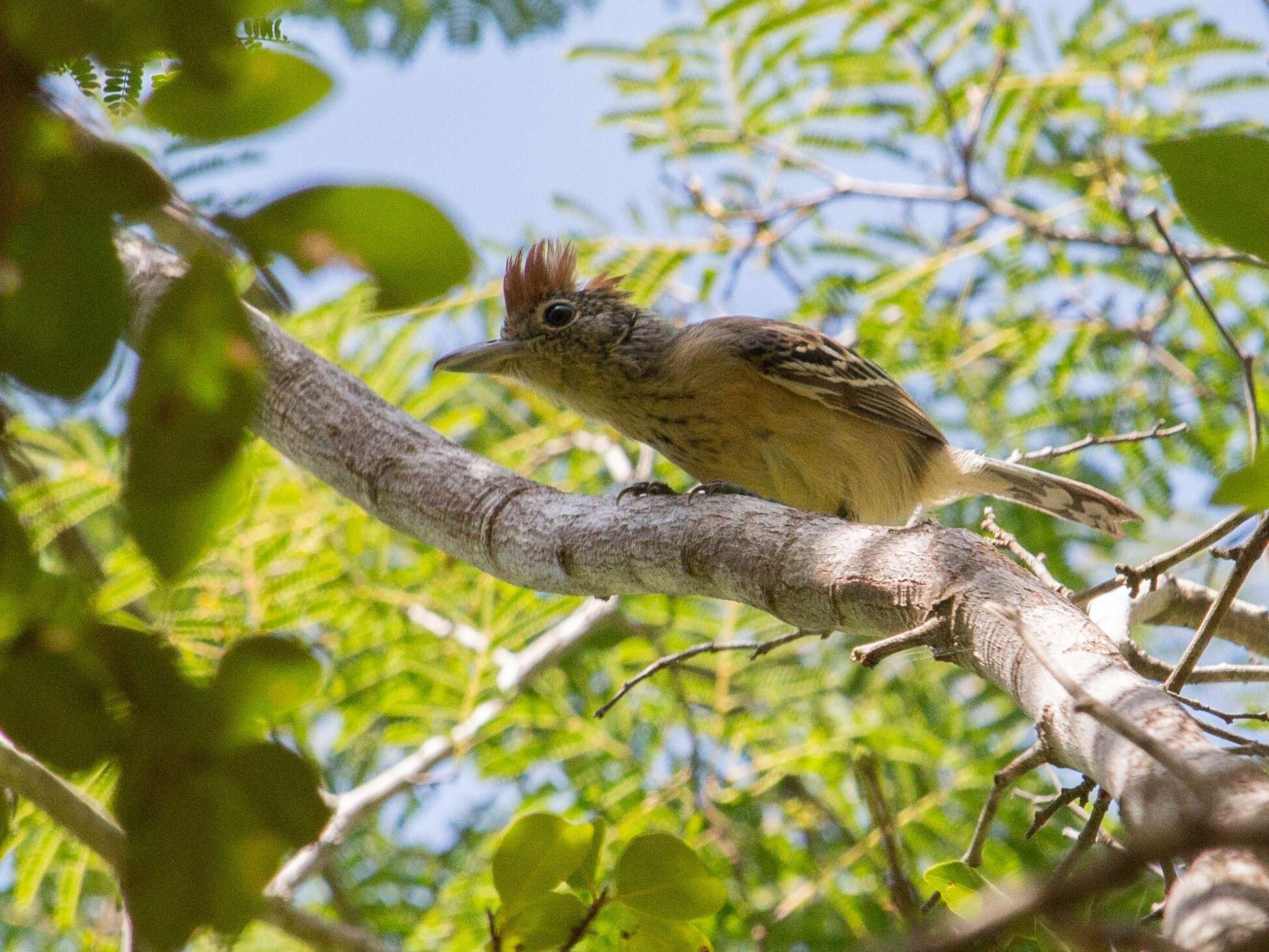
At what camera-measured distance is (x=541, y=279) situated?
541cm

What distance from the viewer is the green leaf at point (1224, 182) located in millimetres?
1183

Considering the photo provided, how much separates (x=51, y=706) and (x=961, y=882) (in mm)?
1575

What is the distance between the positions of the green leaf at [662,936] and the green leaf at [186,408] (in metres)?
1.32

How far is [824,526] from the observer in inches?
→ 109

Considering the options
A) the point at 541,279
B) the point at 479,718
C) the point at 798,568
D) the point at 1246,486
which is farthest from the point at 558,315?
the point at 1246,486

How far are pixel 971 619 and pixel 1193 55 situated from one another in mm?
5133

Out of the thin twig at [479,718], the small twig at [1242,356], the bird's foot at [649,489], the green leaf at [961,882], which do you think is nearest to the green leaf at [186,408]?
the green leaf at [961,882]

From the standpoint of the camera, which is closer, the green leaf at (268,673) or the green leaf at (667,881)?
the green leaf at (268,673)

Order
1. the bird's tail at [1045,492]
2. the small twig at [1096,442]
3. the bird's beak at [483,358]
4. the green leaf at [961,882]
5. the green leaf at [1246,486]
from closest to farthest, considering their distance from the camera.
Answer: the green leaf at [1246,486]
the green leaf at [961,882]
the small twig at [1096,442]
the bird's tail at [1045,492]
the bird's beak at [483,358]

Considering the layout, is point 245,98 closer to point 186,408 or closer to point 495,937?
point 186,408

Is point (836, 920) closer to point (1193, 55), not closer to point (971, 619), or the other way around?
point (971, 619)

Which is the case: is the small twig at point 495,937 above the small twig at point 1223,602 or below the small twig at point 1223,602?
below

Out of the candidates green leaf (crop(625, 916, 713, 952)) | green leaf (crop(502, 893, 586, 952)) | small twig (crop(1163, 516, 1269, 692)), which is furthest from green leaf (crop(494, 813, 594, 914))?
small twig (crop(1163, 516, 1269, 692))

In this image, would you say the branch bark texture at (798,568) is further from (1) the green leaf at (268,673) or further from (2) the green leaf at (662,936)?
(2) the green leaf at (662,936)
